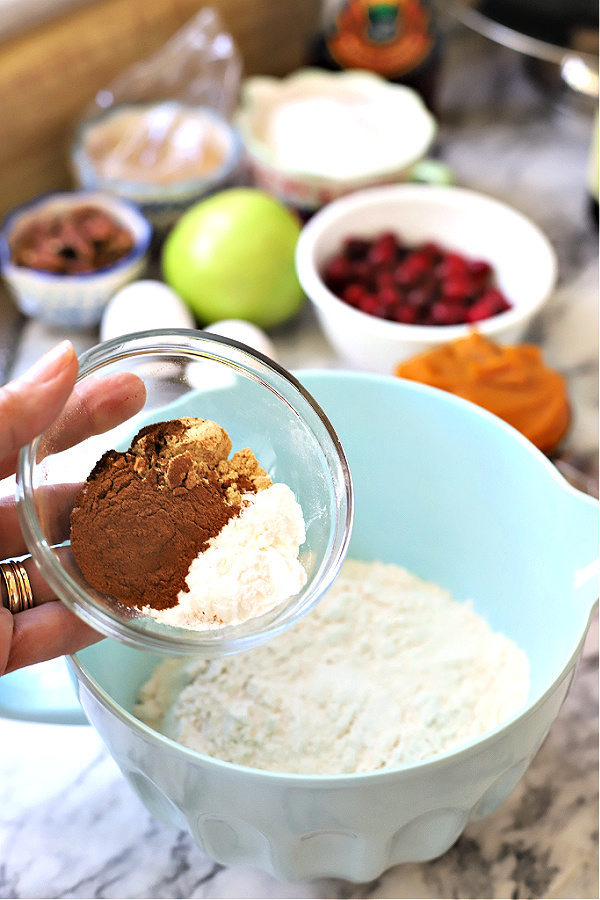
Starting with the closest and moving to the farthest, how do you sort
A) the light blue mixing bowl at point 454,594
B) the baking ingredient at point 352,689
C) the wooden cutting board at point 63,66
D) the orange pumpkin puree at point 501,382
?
the light blue mixing bowl at point 454,594
the baking ingredient at point 352,689
the orange pumpkin puree at point 501,382
the wooden cutting board at point 63,66

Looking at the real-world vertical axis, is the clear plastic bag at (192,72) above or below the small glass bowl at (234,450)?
above

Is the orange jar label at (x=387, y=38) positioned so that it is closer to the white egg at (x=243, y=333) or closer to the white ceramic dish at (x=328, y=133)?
the white ceramic dish at (x=328, y=133)

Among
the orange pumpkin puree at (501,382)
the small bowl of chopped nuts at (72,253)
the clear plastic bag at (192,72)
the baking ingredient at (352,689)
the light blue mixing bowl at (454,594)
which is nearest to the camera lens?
the light blue mixing bowl at (454,594)

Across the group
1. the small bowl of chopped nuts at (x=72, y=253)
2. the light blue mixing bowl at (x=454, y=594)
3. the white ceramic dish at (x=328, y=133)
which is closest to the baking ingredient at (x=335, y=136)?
the white ceramic dish at (x=328, y=133)

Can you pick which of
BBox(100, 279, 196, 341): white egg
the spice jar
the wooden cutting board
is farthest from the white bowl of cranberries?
the wooden cutting board

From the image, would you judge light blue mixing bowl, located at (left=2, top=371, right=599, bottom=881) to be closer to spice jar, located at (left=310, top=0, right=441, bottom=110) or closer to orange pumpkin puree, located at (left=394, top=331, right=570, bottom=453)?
orange pumpkin puree, located at (left=394, top=331, right=570, bottom=453)

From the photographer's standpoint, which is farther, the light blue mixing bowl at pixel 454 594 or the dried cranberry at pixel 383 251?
the dried cranberry at pixel 383 251

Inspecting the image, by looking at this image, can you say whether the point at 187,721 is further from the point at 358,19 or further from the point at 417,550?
the point at 358,19

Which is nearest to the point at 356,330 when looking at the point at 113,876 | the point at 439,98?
the point at 113,876

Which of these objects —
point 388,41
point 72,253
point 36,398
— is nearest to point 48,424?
point 36,398
